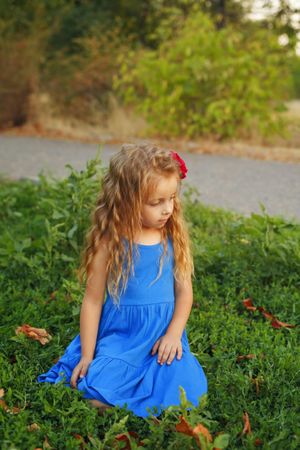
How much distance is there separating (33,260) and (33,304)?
1.55 feet

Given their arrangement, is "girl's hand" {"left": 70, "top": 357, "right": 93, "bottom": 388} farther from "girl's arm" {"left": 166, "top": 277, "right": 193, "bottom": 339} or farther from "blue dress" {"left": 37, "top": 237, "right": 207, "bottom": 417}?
"girl's arm" {"left": 166, "top": 277, "right": 193, "bottom": 339}

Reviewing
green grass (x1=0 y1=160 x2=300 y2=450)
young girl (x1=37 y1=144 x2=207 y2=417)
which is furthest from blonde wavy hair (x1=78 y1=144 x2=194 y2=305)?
green grass (x1=0 y1=160 x2=300 y2=450)

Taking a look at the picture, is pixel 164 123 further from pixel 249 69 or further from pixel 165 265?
pixel 165 265

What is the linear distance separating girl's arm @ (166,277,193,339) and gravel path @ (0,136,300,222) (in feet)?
7.36

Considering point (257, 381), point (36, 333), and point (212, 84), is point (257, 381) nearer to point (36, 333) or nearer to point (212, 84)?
point (36, 333)

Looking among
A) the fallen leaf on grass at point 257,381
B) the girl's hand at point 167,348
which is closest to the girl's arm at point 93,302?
the girl's hand at point 167,348

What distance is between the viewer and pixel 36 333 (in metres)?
2.99

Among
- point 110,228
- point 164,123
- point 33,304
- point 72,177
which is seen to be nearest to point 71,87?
point 164,123

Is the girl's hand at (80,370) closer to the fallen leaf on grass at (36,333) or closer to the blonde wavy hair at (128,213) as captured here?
the blonde wavy hair at (128,213)

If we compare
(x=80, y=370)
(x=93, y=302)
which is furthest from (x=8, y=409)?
(x=93, y=302)

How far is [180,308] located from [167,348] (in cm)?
19

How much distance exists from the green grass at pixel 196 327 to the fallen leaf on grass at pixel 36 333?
0.03 metres

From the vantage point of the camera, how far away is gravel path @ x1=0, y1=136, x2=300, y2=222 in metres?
5.67

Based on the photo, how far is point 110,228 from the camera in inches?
98.6
